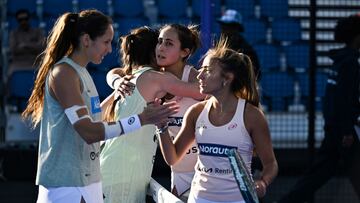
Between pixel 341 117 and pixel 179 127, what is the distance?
284 centimetres

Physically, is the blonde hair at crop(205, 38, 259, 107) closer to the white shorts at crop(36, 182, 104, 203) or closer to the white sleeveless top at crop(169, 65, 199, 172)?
the white sleeveless top at crop(169, 65, 199, 172)

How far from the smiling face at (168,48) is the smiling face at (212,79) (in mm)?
500

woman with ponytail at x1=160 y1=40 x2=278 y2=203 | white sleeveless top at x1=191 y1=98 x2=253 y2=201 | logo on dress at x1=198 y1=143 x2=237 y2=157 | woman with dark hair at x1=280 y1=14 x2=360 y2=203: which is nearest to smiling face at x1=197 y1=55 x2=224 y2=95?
woman with ponytail at x1=160 y1=40 x2=278 y2=203

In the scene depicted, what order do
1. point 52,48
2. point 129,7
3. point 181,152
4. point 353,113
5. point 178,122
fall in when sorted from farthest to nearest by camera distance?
point 129,7, point 353,113, point 178,122, point 181,152, point 52,48

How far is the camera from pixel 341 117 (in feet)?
25.9

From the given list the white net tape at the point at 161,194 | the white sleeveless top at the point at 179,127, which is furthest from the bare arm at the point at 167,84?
the white net tape at the point at 161,194

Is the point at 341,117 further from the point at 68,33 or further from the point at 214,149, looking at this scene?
the point at 68,33

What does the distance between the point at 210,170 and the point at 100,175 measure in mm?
549

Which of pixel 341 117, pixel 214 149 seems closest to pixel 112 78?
pixel 214 149

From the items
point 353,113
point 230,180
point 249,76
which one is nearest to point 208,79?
point 249,76

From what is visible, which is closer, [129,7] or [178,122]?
[178,122]

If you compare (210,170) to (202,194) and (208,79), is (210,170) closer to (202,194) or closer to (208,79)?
(202,194)

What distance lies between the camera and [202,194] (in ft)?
15.4

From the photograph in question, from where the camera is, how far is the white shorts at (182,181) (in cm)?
536
